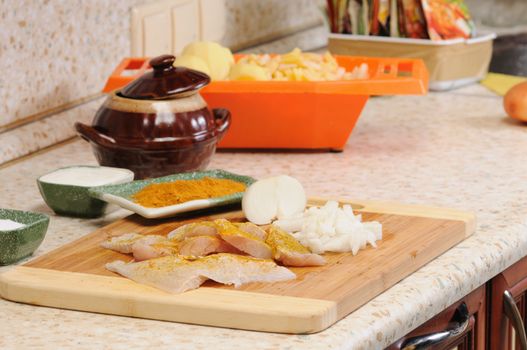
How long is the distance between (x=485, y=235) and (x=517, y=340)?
21 centimetres

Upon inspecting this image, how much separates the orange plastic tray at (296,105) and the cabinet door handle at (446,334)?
0.52m

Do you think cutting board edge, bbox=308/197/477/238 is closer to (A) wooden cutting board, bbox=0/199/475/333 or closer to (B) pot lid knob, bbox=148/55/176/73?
(A) wooden cutting board, bbox=0/199/475/333

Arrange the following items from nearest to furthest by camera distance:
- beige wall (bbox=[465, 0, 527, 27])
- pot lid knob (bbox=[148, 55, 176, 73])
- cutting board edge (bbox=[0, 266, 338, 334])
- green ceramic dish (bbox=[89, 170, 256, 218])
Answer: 1. cutting board edge (bbox=[0, 266, 338, 334])
2. green ceramic dish (bbox=[89, 170, 256, 218])
3. pot lid knob (bbox=[148, 55, 176, 73])
4. beige wall (bbox=[465, 0, 527, 27])

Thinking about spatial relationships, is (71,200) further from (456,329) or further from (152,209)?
(456,329)

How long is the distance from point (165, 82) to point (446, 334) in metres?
0.56

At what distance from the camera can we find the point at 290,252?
1.26 m

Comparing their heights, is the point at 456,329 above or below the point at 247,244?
below

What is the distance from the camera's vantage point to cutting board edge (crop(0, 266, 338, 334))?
3.71 feet

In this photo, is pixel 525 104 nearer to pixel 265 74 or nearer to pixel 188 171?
pixel 265 74

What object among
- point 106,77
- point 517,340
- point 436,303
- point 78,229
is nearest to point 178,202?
point 78,229

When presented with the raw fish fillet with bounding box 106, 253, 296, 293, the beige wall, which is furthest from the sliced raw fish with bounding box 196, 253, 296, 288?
the beige wall

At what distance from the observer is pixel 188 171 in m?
1.66

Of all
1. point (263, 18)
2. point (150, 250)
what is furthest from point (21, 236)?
point (263, 18)

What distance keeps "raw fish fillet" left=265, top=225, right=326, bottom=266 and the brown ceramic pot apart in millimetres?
350
